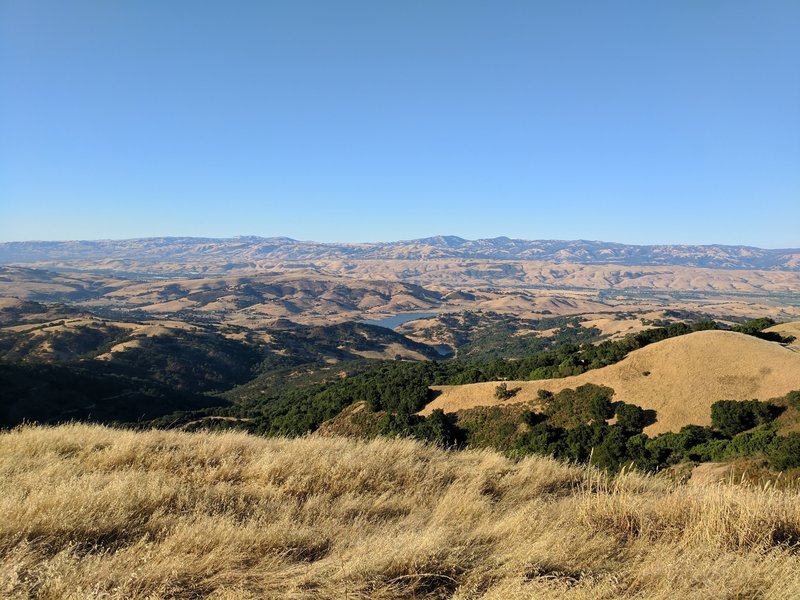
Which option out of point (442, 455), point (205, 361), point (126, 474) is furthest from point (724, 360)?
point (205, 361)

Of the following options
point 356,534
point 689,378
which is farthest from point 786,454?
point 356,534

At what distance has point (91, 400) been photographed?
80.2 m

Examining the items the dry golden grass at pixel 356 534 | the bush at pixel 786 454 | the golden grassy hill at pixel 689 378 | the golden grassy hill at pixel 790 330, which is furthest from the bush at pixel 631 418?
the dry golden grass at pixel 356 534

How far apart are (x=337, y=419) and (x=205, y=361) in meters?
116

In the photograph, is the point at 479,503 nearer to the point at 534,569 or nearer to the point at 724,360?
the point at 534,569

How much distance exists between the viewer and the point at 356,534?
5.46 meters

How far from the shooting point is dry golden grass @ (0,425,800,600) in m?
4.24

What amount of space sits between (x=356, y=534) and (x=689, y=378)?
116 ft

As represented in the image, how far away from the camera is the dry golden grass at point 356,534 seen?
424cm

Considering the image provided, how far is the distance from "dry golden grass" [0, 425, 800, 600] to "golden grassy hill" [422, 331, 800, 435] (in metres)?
27.5

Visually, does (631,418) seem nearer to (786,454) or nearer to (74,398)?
(786,454)

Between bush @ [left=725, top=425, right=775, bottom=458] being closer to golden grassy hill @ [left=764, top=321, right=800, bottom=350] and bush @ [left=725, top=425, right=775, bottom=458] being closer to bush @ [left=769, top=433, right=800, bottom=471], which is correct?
bush @ [left=769, top=433, right=800, bottom=471]

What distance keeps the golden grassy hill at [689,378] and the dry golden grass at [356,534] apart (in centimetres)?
2753

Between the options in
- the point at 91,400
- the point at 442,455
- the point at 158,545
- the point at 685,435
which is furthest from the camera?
the point at 91,400
